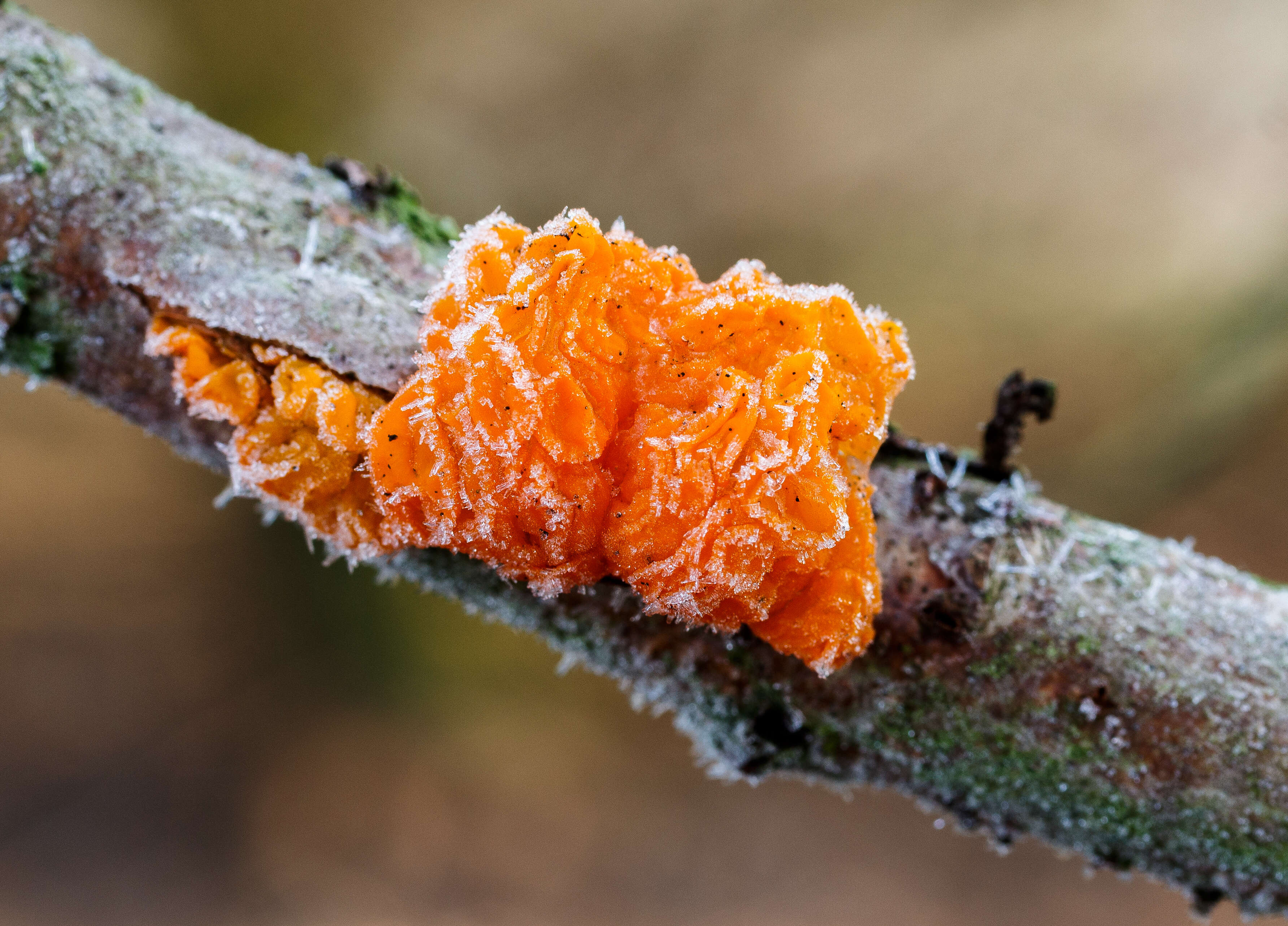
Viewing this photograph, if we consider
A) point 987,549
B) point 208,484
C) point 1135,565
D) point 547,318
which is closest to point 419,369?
point 547,318

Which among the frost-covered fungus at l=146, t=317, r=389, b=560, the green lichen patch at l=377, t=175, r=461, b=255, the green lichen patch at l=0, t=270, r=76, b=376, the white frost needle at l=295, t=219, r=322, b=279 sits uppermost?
the green lichen patch at l=377, t=175, r=461, b=255

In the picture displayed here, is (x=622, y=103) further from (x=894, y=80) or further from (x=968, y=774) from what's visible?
(x=968, y=774)

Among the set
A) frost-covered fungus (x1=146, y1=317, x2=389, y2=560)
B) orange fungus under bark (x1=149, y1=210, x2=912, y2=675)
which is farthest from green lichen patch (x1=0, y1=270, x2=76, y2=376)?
orange fungus under bark (x1=149, y1=210, x2=912, y2=675)

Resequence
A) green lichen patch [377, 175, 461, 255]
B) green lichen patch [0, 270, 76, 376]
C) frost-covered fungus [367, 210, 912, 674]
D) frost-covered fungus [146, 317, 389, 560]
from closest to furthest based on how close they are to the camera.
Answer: frost-covered fungus [367, 210, 912, 674] → frost-covered fungus [146, 317, 389, 560] → green lichen patch [0, 270, 76, 376] → green lichen patch [377, 175, 461, 255]

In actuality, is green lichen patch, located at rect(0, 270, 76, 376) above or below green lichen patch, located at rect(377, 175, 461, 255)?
below

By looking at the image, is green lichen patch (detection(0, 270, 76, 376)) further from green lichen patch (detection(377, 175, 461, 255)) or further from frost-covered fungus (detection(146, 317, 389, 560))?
green lichen patch (detection(377, 175, 461, 255))

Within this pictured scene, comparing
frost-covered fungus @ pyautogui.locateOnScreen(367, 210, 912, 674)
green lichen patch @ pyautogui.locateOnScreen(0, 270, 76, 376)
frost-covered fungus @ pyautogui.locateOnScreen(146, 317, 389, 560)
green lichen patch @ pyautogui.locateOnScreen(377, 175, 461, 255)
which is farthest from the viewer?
green lichen patch @ pyautogui.locateOnScreen(377, 175, 461, 255)

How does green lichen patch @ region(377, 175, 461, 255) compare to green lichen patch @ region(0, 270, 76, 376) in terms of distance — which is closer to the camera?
green lichen patch @ region(0, 270, 76, 376)

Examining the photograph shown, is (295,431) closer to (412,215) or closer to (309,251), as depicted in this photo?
(309,251)

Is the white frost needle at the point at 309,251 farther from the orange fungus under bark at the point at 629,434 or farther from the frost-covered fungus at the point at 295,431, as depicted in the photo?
the orange fungus under bark at the point at 629,434
